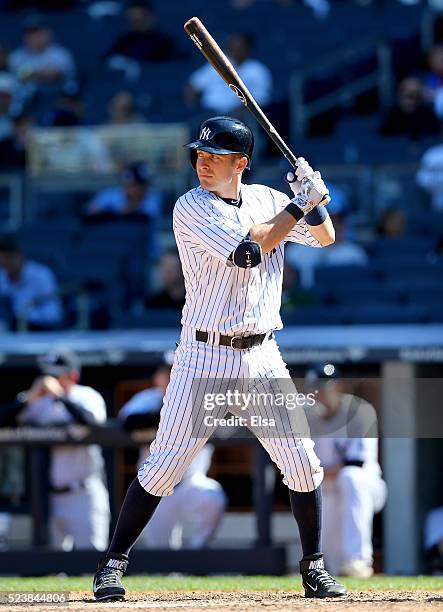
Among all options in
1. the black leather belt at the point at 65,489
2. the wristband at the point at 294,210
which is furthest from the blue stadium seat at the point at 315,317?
the wristband at the point at 294,210

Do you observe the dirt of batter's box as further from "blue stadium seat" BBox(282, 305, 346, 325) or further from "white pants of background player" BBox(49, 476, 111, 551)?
"blue stadium seat" BBox(282, 305, 346, 325)

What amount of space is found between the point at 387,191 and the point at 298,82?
4.76ft

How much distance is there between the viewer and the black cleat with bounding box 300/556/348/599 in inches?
189

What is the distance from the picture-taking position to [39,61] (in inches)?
502

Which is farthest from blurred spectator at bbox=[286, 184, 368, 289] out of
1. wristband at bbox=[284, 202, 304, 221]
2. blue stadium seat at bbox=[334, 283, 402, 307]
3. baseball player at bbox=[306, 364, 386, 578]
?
wristband at bbox=[284, 202, 304, 221]

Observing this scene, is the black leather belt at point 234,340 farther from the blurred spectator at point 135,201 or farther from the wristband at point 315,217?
the blurred spectator at point 135,201

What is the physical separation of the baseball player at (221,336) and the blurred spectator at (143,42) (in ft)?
26.4

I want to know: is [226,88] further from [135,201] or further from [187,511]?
[187,511]

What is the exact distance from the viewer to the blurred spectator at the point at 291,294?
936 cm

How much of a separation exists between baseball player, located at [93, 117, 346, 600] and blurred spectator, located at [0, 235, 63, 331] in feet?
16.2

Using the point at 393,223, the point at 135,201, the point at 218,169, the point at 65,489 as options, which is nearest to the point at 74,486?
the point at 65,489

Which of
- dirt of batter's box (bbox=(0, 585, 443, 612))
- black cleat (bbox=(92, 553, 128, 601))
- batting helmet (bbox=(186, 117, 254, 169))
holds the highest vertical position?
batting helmet (bbox=(186, 117, 254, 169))

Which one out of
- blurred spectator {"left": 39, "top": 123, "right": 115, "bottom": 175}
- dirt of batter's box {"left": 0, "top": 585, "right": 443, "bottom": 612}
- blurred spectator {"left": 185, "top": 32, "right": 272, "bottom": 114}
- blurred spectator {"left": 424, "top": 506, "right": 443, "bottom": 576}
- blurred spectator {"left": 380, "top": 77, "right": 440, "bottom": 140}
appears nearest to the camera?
dirt of batter's box {"left": 0, "top": 585, "right": 443, "bottom": 612}

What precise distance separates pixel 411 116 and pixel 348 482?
13.2 ft
